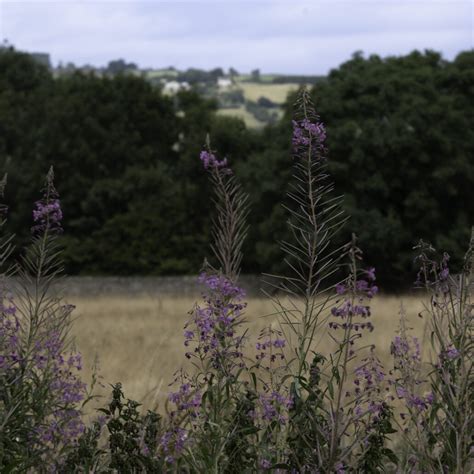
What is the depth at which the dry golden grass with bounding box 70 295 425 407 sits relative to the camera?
33.8 ft

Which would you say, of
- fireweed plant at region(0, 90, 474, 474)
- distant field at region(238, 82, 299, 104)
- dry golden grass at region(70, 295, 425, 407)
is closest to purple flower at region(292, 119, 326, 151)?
fireweed plant at region(0, 90, 474, 474)

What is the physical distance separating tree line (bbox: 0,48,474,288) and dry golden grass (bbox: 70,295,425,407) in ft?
19.9

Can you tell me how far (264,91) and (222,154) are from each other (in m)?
65.1

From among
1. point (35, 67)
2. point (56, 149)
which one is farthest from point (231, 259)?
point (35, 67)

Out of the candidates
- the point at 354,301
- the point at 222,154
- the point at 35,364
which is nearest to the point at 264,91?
the point at 222,154

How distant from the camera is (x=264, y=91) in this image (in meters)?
98.8

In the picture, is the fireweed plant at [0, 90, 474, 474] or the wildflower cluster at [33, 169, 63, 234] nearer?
the fireweed plant at [0, 90, 474, 474]

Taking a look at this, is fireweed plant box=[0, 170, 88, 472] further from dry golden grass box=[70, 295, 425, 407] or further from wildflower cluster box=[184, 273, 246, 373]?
dry golden grass box=[70, 295, 425, 407]

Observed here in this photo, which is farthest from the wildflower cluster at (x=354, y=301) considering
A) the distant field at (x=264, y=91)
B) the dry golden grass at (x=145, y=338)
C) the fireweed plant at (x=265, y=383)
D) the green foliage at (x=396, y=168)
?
the distant field at (x=264, y=91)

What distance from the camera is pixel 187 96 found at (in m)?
39.0

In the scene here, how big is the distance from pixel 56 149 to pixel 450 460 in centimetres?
3192

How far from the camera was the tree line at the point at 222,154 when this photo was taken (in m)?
29.0

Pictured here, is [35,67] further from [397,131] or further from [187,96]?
[397,131]

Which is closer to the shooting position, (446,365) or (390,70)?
(446,365)
